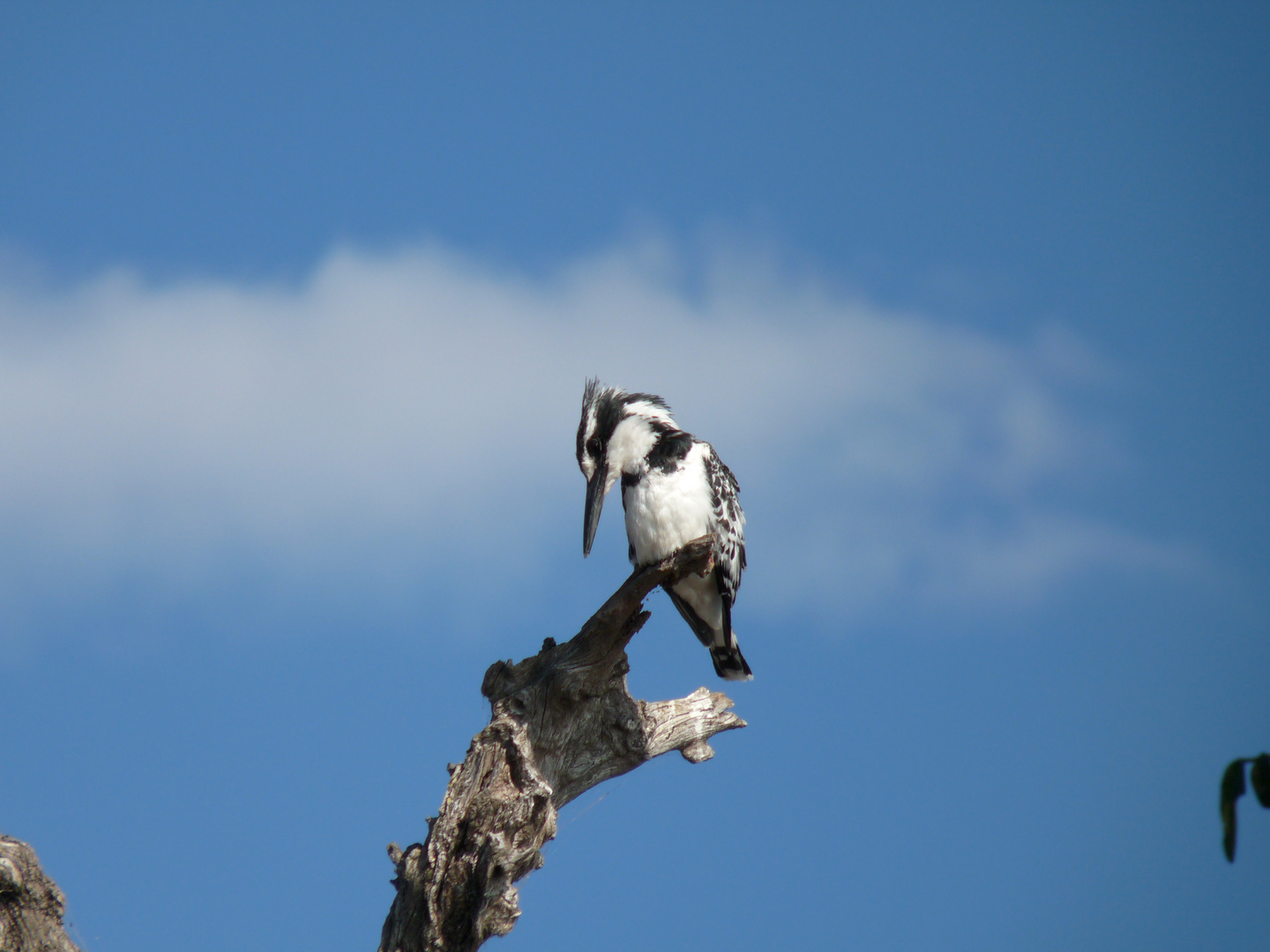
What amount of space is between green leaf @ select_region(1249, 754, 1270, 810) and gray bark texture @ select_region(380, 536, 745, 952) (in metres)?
3.90

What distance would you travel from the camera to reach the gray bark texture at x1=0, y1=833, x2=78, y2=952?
459 cm

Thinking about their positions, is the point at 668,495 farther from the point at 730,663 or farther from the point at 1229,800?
the point at 1229,800

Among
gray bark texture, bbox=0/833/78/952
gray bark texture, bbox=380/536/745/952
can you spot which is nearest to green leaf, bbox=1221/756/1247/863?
gray bark texture, bbox=380/536/745/952

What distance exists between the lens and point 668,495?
664 cm

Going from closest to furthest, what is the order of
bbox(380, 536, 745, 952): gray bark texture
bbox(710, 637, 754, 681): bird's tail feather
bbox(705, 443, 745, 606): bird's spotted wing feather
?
1. bbox(380, 536, 745, 952): gray bark texture
2. bbox(705, 443, 745, 606): bird's spotted wing feather
3. bbox(710, 637, 754, 681): bird's tail feather

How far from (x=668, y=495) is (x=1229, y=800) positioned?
4.94 meters

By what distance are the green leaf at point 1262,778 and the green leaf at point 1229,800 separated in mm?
36

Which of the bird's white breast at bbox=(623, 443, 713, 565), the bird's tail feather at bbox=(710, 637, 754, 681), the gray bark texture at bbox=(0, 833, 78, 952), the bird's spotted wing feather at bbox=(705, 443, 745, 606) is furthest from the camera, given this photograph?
the bird's tail feather at bbox=(710, 637, 754, 681)

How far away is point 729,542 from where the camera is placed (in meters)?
7.03

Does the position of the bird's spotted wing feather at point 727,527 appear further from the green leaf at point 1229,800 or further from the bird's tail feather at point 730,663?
the green leaf at point 1229,800

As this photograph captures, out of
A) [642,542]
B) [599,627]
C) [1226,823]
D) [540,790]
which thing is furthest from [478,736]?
[1226,823]

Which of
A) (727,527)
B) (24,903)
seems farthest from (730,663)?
(24,903)

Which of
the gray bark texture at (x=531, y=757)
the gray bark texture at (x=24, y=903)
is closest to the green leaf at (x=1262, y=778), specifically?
the gray bark texture at (x=531, y=757)

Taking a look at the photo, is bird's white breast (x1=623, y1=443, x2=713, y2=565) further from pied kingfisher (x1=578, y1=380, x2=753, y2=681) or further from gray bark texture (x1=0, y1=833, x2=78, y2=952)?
gray bark texture (x1=0, y1=833, x2=78, y2=952)
